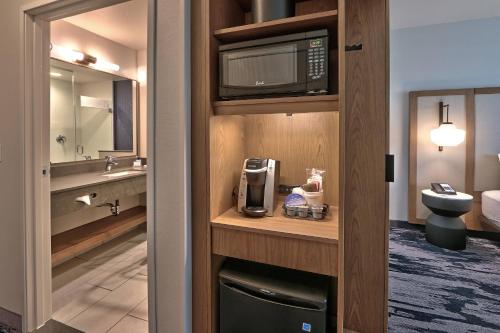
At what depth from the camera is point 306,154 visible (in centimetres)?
156

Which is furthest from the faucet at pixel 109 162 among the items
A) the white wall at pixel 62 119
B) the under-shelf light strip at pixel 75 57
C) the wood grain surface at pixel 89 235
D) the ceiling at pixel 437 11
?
the ceiling at pixel 437 11

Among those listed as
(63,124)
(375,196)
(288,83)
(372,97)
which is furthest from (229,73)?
Result: (63,124)

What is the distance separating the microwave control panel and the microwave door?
27 mm

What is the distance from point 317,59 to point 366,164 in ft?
2.42

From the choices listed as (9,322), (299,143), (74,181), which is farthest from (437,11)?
(9,322)

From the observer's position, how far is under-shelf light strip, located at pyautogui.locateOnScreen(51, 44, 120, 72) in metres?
2.60

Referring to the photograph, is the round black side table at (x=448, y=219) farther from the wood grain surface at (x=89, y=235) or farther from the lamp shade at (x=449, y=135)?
the wood grain surface at (x=89, y=235)

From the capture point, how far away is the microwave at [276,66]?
1088mm

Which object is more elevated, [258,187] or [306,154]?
[306,154]

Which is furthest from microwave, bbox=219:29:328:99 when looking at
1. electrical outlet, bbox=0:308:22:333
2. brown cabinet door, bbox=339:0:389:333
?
electrical outlet, bbox=0:308:22:333

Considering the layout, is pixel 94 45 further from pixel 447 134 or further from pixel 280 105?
pixel 447 134

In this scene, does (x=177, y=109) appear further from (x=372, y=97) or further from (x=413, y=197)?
(x=413, y=197)

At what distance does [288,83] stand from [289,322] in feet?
3.35

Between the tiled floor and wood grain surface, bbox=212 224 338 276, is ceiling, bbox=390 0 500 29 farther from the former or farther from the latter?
the tiled floor
